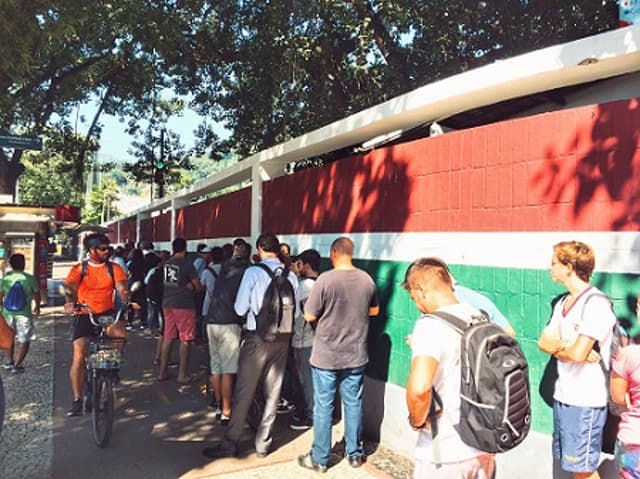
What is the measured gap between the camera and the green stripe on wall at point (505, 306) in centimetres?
335

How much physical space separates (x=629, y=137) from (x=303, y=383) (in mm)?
3669

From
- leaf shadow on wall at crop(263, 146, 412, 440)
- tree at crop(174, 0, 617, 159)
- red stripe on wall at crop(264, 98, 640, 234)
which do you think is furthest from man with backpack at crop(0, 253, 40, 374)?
tree at crop(174, 0, 617, 159)

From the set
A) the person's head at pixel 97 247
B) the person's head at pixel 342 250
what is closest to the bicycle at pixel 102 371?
the person's head at pixel 97 247

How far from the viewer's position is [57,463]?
4.49 metres

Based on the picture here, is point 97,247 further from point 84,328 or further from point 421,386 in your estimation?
point 421,386

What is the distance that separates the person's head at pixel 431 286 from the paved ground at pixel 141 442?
7.72ft

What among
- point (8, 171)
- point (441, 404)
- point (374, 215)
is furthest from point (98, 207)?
point (441, 404)

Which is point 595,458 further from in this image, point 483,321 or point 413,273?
point 413,273

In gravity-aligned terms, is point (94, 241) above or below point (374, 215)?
below

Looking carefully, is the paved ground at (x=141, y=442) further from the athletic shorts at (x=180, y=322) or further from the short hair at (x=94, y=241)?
the short hair at (x=94, y=241)

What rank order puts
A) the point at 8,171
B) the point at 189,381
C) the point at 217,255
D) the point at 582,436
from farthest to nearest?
the point at 8,171
the point at 217,255
the point at 189,381
the point at 582,436

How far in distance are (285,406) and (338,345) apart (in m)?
2.08

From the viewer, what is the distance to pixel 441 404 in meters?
2.44

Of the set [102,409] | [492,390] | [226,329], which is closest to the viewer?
[492,390]
